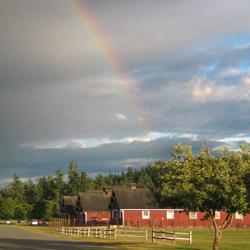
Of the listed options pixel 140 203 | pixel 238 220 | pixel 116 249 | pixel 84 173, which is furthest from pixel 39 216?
pixel 116 249

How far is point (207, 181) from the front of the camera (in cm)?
2950

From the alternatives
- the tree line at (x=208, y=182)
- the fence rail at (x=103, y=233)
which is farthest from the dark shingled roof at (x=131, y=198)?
the tree line at (x=208, y=182)

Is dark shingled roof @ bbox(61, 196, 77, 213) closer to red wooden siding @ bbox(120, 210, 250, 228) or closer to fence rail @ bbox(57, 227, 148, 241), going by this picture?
red wooden siding @ bbox(120, 210, 250, 228)

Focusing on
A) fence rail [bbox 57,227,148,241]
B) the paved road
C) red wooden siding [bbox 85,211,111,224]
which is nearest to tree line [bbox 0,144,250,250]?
the paved road

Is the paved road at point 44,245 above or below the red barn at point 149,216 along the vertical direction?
below

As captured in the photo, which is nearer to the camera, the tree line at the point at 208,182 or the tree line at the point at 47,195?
the tree line at the point at 208,182

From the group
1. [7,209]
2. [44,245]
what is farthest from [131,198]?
[7,209]

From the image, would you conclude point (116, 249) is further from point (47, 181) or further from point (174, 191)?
point (47, 181)

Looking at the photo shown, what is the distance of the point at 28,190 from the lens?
189000 mm

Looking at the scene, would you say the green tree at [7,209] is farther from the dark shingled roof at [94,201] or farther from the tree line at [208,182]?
the tree line at [208,182]

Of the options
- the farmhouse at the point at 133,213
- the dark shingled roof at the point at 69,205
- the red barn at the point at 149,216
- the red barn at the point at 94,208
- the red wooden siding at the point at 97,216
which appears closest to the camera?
the red barn at the point at 149,216

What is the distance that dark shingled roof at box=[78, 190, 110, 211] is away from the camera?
98375 mm

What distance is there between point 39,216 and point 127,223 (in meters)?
67.3

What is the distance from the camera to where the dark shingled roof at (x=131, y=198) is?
89750 millimetres
